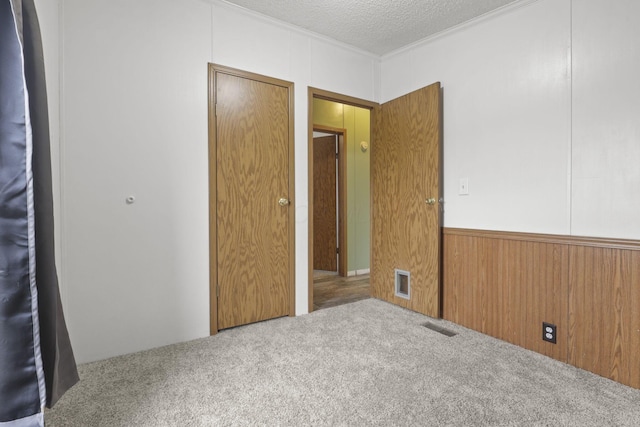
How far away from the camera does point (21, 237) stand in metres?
0.85

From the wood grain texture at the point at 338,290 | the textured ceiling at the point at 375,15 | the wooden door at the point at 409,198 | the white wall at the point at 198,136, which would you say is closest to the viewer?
the white wall at the point at 198,136

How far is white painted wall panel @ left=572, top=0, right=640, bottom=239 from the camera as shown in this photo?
185 cm

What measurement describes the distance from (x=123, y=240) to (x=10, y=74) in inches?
58.9

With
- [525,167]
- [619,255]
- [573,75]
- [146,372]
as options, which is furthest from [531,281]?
[146,372]

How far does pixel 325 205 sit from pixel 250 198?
2.25 meters

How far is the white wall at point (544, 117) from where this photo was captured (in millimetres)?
1891

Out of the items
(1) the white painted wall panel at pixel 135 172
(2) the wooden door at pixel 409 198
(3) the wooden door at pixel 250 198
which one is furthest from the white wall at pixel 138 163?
(2) the wooden door at pixel 409 198

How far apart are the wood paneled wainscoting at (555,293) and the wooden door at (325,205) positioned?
2.13m

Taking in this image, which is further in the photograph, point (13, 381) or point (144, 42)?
point (144, 42)

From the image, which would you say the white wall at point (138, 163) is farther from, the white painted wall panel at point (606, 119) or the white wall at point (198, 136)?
the white painted wall panel at point (606, 119)

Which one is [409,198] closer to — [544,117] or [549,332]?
[544,117]

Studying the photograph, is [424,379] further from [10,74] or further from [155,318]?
[10,74]

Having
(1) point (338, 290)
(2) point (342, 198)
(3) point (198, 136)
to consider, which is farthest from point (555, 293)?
(2) point (342, 198)

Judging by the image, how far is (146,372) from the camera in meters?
1.96
